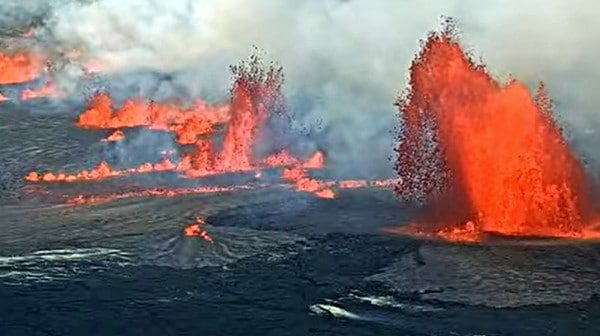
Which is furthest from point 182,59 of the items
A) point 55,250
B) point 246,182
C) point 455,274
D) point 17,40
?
point 455,274

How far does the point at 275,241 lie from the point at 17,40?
124 feet

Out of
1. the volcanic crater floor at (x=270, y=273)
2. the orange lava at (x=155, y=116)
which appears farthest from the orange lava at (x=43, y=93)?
the volcanic crater floor at (x=270, y=273)

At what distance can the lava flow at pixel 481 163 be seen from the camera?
2506 centimetres

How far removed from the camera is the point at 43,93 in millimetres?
46375

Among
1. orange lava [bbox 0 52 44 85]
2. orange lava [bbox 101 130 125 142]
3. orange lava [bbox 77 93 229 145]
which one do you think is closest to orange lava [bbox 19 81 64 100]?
orange lava [bbox 0 52 44 85]

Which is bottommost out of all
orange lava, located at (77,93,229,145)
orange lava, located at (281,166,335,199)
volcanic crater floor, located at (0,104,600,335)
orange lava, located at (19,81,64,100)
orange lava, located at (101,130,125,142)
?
volcanic crater floor, located at (0,104,600,335)

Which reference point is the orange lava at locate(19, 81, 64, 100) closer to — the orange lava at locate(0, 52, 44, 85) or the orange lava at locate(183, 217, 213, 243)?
the orange lava at locate(0, 52, 44, 85)

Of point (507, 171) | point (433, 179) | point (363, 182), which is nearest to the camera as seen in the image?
point (507, 171)

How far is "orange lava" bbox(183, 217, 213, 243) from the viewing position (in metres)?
23.7

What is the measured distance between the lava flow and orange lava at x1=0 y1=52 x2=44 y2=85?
26791 millimetres

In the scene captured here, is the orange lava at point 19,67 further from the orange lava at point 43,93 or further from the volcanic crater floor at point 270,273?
the volcanic crater floor at point 270,273

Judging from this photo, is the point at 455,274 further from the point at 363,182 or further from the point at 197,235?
the point at 363,182

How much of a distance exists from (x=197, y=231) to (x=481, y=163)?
8.54m

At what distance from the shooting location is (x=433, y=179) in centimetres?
2822
